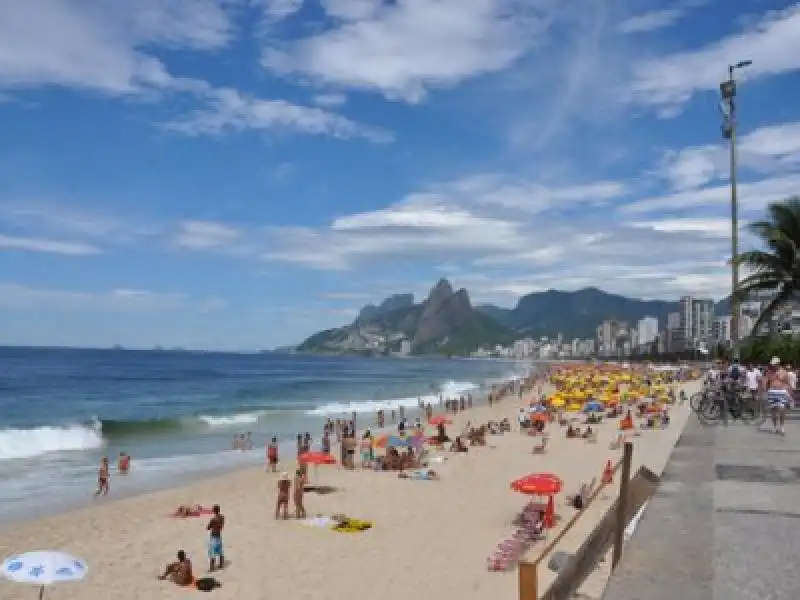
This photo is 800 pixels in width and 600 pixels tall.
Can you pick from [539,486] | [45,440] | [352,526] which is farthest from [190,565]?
[45,440]

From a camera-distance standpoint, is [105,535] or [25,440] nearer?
[105,535]

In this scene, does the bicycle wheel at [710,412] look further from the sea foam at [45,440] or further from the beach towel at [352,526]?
the sea foam at [45,440]

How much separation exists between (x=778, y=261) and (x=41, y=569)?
1931 centimetres

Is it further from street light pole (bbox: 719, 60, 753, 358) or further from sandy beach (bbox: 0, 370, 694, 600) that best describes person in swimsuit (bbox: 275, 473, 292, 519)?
street light pole (bbox: 719, 60, 753, 358)

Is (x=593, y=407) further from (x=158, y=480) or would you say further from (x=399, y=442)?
(x=158, y=480)

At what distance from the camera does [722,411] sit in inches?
538

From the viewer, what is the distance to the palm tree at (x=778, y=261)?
68.4ft

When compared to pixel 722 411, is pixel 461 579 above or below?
below

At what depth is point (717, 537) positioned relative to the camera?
4.80m

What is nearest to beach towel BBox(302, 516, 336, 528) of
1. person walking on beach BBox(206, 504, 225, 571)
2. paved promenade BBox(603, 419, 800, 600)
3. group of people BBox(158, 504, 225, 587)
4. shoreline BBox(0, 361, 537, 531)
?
group of people BBox(158, 504, 225, 587)

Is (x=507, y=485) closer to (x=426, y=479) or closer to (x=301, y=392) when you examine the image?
(x=426, y=479)

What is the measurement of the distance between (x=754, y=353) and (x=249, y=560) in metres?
41.7

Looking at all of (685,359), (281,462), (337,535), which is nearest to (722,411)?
(337,535)

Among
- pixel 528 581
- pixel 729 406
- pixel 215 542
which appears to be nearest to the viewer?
pixel 528 581
